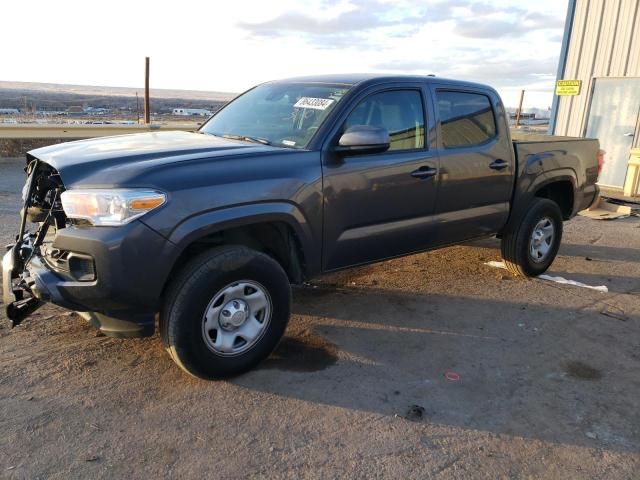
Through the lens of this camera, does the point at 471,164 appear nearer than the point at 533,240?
Yes

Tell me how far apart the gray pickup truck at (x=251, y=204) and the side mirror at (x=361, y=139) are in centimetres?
1

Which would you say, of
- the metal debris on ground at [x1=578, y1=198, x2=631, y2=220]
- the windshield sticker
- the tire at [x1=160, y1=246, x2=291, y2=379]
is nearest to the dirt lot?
the tire at [x1=160, y1=246, x2=291, y2=379]

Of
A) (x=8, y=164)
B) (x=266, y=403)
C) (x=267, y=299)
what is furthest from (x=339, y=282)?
(x=8, y=164)

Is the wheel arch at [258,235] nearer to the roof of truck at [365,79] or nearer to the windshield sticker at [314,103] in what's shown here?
the windshield sticker at [314,103]

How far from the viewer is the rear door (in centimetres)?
448

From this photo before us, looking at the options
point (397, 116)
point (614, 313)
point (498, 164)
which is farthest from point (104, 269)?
point (614, 313)

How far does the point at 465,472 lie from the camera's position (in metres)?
2.62

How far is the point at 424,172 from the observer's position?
4230 millimetres

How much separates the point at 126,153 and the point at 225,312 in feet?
3.79

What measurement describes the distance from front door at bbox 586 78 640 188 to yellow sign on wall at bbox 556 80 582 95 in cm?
36

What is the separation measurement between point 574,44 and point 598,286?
8.53 m

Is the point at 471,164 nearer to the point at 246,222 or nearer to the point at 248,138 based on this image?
the point at 248,138

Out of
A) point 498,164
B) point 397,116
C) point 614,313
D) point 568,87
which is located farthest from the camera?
point 568,87

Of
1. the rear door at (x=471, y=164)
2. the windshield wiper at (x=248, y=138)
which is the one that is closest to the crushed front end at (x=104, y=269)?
the windshield wiper at (x=248, y=138)
